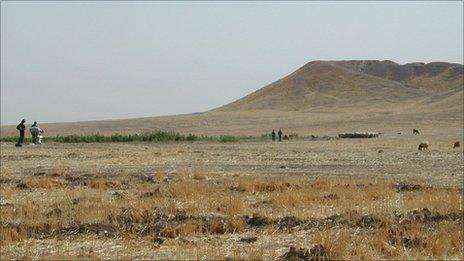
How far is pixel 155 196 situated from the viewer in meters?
18.9

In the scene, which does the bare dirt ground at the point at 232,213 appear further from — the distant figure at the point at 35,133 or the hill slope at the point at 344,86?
the hill slope at the point at 344,86

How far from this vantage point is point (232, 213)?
1565 cm

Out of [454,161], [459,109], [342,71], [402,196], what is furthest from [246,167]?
[342,71]

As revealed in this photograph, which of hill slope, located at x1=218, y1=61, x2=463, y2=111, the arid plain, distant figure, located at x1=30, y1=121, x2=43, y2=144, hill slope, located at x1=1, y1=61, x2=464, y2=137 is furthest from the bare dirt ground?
hill slope, located at x1=218, y1=61, x2=463, y2=111

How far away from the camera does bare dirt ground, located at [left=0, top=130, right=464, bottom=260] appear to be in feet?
38.3

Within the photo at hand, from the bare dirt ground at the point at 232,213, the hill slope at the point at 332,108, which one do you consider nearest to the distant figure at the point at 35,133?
the bare dirt ground at the point at 232,213

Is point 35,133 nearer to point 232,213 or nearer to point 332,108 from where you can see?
point 232,213

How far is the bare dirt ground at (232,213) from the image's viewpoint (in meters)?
11.7

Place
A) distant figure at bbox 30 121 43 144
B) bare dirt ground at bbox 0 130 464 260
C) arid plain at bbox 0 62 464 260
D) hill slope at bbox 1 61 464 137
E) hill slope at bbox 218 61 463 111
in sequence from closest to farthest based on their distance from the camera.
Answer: bare dirt ground at bbox 0 130 464 260 < arid plain at bbox 0 62 464 260 < distant figure at bbox 30 121 43 144 < hill slope at bbox 1 61 464 137 < hill slope at bbox 218 61 463 111

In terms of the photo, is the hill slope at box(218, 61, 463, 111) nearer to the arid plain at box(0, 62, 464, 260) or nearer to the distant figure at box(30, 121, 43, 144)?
the distant figure at box(30, 121, 43, 144)

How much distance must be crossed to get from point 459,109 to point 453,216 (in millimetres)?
81567

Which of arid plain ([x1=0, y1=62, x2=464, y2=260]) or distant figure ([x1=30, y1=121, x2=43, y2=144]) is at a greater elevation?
distant figure ([x1=30, y1=121, x2=43, y2=144])

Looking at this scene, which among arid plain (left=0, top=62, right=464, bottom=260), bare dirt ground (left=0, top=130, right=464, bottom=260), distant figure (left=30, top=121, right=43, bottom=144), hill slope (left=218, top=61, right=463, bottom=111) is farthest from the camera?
hill slope (left=218, top=61, right=463, bottom=111)

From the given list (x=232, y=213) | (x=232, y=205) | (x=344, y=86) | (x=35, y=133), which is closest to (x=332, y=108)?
(x=344, y=86)
